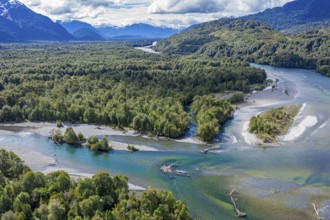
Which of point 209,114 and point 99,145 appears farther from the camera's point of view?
point 209,114

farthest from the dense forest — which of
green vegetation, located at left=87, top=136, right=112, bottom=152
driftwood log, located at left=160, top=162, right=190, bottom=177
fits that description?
driftwood log, located at left=160, top=162, right=190, bottom=177

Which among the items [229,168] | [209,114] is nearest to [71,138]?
[209,114]

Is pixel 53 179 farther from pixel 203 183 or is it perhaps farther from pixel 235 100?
pixel 235 100

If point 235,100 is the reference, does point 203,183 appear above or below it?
below

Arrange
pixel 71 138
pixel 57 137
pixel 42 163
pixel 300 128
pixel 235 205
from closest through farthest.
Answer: pixel 235 205
pixel 42 163
pixel 71 138
pixel 57 137
pixel 300 128

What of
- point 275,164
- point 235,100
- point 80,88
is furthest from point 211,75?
point 275,164

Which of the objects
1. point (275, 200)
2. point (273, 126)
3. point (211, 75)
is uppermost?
point (211, 75)

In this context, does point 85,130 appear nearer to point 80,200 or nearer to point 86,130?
point 86,130
